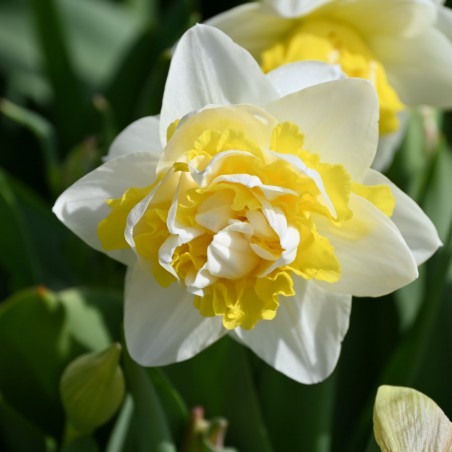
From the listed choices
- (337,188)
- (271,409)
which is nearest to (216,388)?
(271,409)

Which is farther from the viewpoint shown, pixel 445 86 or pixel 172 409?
pixel 445 86

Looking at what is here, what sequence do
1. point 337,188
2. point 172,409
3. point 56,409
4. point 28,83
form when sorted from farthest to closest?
point 28,83 → point 56,409 → point 172,409 → point 337,188

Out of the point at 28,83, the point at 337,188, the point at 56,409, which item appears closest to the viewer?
the point at 337,188

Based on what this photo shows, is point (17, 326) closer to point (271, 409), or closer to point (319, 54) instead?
point (271, 409)

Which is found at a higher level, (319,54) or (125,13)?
(319,54)

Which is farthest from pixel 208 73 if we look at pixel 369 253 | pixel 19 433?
pixel 19 433

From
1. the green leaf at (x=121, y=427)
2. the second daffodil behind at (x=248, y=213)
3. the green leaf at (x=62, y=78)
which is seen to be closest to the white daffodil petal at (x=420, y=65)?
the second daffodil behind at (x=248, y=213)

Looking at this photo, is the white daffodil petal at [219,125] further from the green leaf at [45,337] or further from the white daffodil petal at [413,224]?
the green leaf at [45,337]

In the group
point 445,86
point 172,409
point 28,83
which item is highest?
point 445,86

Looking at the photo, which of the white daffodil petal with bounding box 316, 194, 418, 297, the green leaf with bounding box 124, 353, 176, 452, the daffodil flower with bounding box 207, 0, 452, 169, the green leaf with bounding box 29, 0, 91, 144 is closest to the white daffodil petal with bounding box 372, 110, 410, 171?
the daffodil flower with bounding box 207, 0, 452, 169
